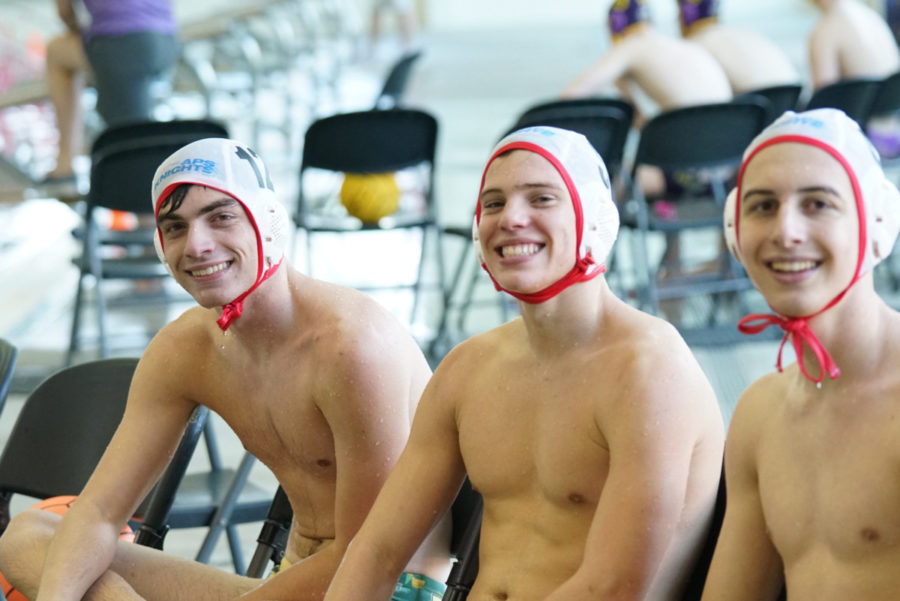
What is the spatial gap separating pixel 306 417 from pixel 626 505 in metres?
0.82

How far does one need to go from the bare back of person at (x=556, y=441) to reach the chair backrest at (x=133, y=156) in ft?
10.0

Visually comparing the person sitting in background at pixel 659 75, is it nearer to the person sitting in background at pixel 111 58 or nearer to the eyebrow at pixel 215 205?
the person sitting in background at pixel 111 58

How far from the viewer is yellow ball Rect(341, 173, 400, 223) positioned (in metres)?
5.71

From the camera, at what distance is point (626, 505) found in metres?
1.79

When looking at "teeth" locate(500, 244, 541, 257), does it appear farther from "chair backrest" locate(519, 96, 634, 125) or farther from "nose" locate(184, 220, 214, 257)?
"chair backrest" locate(519, 96, 634, 125)

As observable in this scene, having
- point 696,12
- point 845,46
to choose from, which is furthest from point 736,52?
point 845,46

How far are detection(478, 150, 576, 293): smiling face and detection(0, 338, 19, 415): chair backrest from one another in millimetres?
1347

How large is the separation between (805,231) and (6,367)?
1.93 meters

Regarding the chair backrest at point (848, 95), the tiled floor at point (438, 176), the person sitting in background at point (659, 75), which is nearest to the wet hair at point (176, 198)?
the tiled floor at point (438, 176)

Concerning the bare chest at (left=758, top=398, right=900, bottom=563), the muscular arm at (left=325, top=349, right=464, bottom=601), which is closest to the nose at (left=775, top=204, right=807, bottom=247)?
the bare chest at (left=758, top=398, right=900, bottom=563)

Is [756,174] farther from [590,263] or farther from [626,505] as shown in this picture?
[626,505]

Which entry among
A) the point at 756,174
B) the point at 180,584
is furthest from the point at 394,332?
the point at 756,174

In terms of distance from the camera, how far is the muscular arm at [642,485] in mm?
1789

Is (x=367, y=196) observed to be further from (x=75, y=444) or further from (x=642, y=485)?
(x=642, y=485)
